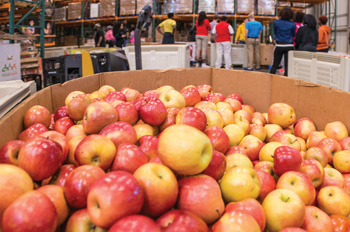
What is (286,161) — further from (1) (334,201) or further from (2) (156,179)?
(2) (156,179)

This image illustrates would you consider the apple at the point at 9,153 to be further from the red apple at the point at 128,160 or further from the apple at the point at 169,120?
the apple at the point at 169,120

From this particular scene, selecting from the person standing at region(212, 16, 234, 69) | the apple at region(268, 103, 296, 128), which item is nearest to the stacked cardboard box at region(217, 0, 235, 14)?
the person standing at region(212, 16, 234, 69)

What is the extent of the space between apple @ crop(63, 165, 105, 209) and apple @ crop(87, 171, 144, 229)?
0.12 metres

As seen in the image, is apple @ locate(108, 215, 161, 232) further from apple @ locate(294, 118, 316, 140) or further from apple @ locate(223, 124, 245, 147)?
apple @ locate(294, 118, 316, 140)

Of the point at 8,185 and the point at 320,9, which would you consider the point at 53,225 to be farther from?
the point at 320,9

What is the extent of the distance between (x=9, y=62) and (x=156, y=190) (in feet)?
11.0

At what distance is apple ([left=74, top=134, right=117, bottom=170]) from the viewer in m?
1.15

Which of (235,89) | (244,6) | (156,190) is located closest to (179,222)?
(156,190)

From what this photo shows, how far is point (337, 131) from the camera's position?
1.88m

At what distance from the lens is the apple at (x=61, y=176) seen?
3.72 feet

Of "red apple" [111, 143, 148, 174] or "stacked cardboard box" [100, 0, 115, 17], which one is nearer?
"red apple" [111, 143, 148, 174]

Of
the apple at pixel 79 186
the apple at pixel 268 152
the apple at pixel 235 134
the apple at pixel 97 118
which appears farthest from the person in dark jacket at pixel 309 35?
the apple at pixel 79 186

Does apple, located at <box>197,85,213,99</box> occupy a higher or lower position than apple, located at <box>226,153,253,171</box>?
higher

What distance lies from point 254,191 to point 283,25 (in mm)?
5419
